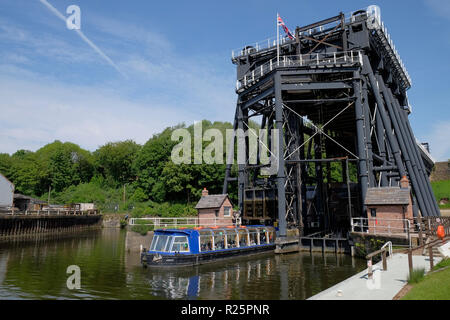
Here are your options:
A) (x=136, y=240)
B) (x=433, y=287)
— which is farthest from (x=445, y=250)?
(x=136, y=240)

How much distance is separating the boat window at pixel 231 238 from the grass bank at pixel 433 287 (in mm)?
16106

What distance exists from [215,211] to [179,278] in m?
14.4

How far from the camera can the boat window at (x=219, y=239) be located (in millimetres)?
26205

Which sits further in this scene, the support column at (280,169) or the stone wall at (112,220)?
the stone wall at (112,220)

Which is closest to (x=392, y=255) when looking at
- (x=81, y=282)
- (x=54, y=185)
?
(x=81, y=282)

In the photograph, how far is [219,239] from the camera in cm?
2664

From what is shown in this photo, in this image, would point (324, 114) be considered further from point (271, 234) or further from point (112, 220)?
point (112, 220)

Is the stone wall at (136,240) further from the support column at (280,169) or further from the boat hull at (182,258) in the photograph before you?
the support column at (280,169)

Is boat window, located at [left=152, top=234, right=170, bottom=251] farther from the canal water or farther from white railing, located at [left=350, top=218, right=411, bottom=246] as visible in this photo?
white railing, located at [left=350, top=218, right=411, bottom=246]

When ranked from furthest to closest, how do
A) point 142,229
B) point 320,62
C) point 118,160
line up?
point 118,160 < point 320,62 < point 142,229

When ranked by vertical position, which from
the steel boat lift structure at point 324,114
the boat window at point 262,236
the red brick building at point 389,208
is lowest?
the boat window at point 262,236

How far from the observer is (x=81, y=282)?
19328 millimetres

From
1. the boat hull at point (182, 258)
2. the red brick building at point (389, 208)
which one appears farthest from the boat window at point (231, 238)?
the red brick building at point (389, 208)
